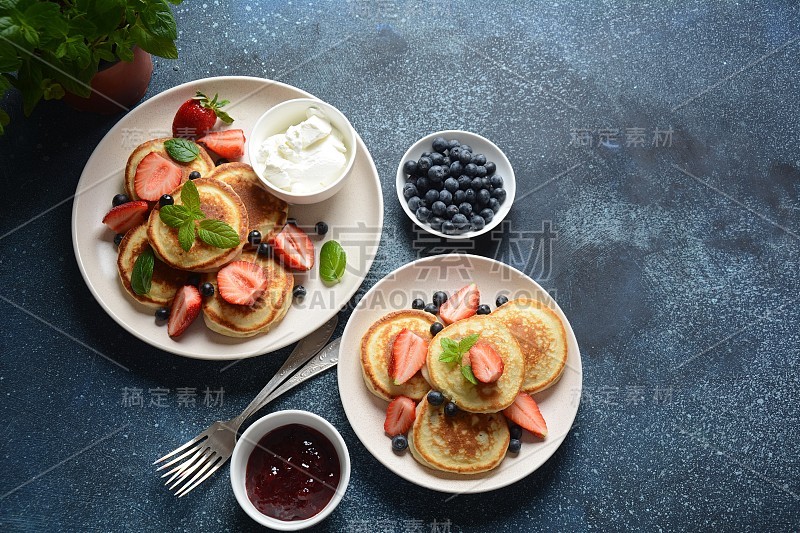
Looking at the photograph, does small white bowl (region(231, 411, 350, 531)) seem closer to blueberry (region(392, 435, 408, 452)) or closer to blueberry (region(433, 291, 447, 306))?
blueberry (region(392, 435, 408, 452))

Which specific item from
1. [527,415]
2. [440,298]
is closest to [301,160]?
[440,298]

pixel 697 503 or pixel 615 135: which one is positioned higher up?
→ pixel 615 135

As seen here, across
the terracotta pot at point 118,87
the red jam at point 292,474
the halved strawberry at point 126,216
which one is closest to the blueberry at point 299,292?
the red jam at point 292,474

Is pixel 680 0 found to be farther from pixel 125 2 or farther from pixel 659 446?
pixel 125 2

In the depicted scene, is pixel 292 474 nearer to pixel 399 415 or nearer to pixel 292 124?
pixel 399 415

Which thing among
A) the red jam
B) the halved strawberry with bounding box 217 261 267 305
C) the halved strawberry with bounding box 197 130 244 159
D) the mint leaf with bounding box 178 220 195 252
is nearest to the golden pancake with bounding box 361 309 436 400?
the red jam

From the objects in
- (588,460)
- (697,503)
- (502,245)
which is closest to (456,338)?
(502,245)

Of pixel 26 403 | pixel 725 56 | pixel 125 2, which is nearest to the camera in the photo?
pixel 125 2
